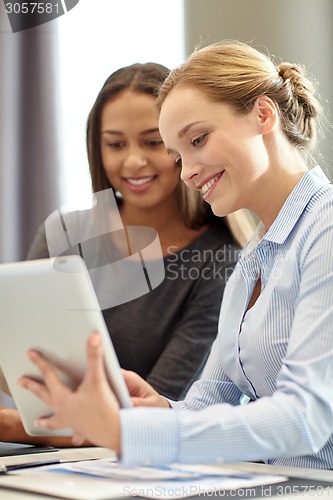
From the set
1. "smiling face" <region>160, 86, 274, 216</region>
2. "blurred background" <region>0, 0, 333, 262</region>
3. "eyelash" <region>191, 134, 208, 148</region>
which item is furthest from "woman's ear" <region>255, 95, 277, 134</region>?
"blurred background" <region>0, 0, 333, 262</region>

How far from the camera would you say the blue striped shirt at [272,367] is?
95cm

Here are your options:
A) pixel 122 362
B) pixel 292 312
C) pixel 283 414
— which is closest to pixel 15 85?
pixel 122 362

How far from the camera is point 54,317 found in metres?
0.92

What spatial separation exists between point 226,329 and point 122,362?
66 centimetres

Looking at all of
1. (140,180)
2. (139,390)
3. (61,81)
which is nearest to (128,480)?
(139,390)

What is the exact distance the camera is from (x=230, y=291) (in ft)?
4.68

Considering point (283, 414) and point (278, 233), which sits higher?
point (278, 233)

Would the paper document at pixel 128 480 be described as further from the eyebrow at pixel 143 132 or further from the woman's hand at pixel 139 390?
the eyebrow at pixel 143 132

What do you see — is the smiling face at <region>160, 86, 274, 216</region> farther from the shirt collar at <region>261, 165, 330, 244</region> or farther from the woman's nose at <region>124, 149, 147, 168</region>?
the woman's nose at <region>124, 149, 147, 168</region>

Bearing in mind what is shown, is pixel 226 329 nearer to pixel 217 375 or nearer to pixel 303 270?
pixel 217 375

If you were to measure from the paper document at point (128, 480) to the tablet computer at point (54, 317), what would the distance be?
11 centimetres

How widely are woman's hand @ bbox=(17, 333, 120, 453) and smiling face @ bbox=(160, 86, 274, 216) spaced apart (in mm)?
526

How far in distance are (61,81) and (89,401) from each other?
5.91 feet

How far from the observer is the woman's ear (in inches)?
52.7
